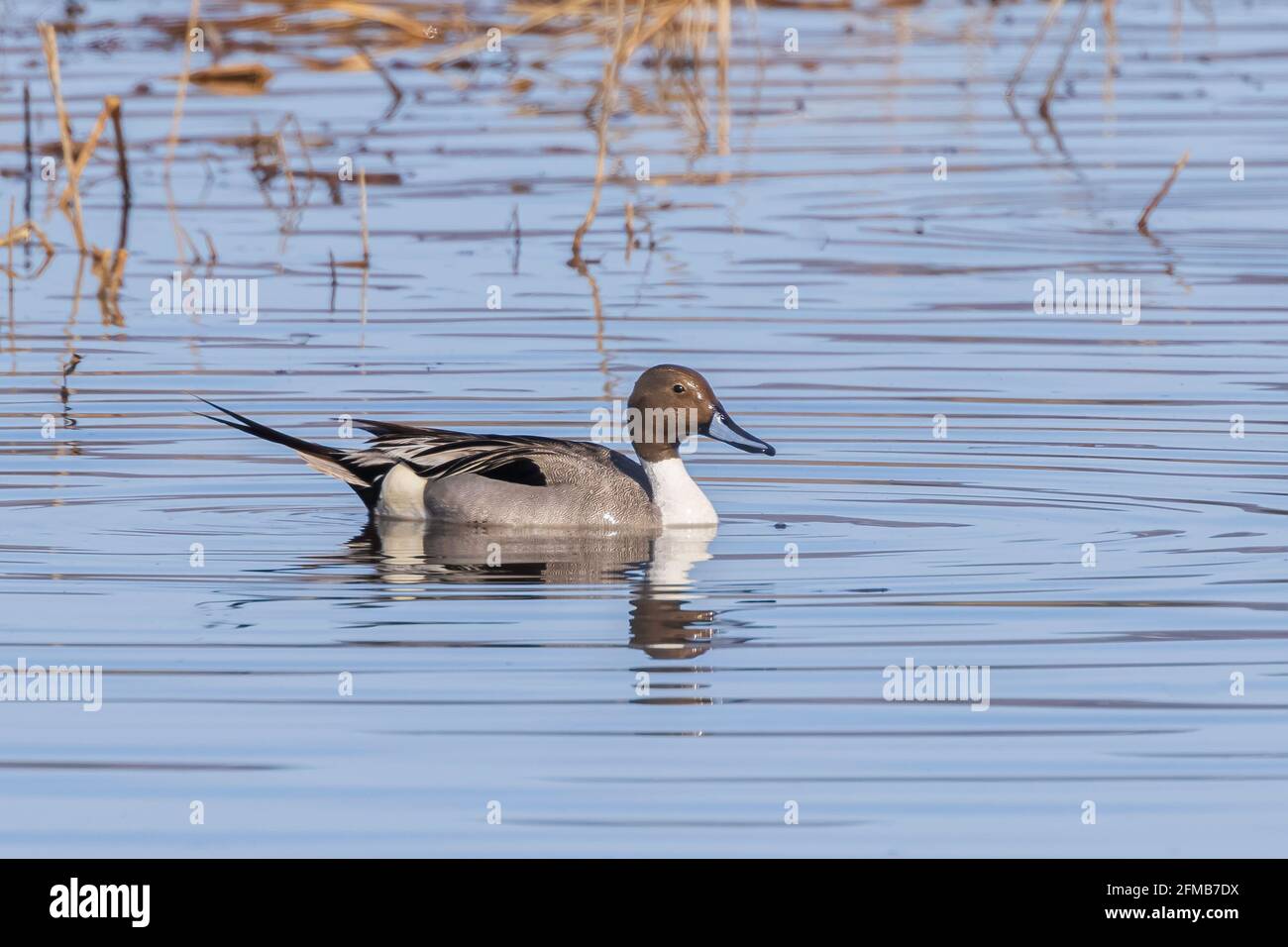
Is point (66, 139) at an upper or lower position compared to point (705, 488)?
upper

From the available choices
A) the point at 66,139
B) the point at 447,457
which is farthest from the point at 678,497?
the point at 66,139

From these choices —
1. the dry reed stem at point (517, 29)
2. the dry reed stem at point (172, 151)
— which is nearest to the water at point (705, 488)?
the dry reed stem at point (172, 151)

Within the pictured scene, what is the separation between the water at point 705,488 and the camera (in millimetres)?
6074

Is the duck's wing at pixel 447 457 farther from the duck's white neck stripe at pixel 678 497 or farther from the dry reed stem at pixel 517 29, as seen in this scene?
the dry reed stem at pixel 517 29

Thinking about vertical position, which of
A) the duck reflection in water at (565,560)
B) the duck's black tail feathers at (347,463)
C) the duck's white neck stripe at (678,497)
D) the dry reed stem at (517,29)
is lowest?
the duck reflection in water at (565,560)

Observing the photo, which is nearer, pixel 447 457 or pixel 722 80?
pixel 447 457

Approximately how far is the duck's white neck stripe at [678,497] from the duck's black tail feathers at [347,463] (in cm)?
106

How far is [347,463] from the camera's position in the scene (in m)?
9.73

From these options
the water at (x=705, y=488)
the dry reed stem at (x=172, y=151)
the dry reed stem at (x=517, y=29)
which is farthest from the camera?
the dry reed stem at (x=517, y=29)

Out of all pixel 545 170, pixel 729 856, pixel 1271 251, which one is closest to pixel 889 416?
pixel 1271 251

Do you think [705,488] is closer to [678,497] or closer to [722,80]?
[678,497]

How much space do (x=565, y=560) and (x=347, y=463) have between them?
1.22 m

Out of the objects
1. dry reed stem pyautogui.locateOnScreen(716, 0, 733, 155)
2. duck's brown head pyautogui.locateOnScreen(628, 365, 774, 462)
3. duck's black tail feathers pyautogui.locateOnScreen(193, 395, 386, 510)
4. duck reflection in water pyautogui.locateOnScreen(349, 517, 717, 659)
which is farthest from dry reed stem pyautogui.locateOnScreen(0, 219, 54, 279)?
dry reed stem pyautogui.locateOnScreen(716, 0, 733, 155)

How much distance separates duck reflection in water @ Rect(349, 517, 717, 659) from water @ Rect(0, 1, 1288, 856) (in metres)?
0.04
